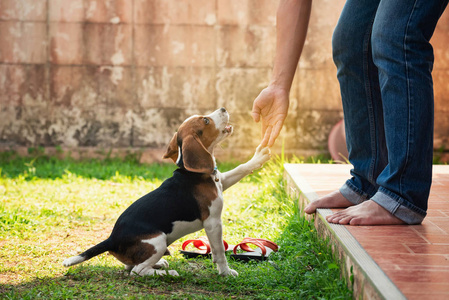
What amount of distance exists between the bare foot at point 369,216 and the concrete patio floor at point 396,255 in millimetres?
36

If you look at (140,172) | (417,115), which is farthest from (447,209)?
(140,172)

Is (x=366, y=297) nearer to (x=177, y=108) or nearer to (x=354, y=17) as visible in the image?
(x=354, y=17)

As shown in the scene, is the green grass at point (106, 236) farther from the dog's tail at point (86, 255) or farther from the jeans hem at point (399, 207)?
the jeans hem at point (399, 207)

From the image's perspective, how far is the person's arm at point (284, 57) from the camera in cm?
304

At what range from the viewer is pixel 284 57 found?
10.1 feet

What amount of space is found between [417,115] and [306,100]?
183 inches

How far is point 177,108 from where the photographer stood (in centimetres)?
705

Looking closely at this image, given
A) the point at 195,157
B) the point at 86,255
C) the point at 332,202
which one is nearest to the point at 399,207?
the point at 332,202

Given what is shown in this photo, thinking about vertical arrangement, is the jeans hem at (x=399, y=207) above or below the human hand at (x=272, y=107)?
below

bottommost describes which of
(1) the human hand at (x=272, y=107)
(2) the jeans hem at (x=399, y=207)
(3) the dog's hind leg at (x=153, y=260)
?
Result: (3) the dog's hind leg at (x=153, y=260)

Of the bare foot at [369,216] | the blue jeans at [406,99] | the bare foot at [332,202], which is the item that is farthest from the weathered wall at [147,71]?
the blue jeans at [406,99]

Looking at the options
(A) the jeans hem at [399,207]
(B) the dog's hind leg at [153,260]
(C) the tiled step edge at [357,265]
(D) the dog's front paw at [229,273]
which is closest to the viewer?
(C) the tiled step edge at [357,265]

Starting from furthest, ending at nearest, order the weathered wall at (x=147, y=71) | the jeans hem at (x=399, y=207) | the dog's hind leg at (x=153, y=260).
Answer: the weathered wall at (x=147, y=71), the dog's hind leg at (x=153, y=260), the jeans hem at (x=399, y=207)

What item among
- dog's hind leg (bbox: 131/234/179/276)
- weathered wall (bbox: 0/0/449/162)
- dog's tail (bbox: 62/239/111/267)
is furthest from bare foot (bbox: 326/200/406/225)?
weathered wall (bbox: 0/0/449/162)
